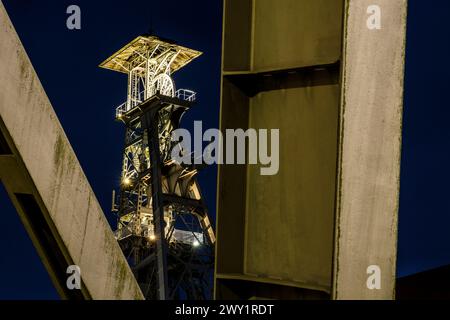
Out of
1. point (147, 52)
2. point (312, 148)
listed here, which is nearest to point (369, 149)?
point (312, 148)

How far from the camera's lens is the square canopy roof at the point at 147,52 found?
34188 mm

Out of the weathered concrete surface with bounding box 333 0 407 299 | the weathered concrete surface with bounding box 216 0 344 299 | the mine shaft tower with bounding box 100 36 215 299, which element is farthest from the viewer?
the mine shaft tower with bounding box 100 36 215 299

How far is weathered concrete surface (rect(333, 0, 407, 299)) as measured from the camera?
12.8 feet

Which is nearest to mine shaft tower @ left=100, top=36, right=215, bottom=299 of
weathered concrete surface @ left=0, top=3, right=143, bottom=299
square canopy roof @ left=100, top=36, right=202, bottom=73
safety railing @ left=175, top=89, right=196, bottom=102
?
safety railing @ left=175, top=89, right=196, bottom=102

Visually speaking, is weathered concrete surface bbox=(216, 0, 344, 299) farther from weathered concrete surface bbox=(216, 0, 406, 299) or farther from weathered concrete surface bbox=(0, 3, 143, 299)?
weathered concrete surface bbox=(0, 3, 143, 299)

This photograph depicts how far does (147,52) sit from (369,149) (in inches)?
1247

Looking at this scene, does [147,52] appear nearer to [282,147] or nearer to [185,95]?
[185,95]

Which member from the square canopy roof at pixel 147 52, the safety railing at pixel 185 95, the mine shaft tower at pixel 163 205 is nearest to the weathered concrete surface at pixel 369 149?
the mine shaft tower at pixel 163 205

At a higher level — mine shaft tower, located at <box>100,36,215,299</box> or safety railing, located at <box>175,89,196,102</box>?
safety railing, located at <box>175,89,196,102</box>

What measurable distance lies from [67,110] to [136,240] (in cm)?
8682

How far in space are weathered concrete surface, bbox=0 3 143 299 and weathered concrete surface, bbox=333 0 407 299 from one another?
5.78 ft

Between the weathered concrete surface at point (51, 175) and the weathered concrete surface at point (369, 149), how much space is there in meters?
1.76

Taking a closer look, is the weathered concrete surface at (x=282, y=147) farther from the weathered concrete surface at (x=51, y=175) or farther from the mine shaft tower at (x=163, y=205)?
the mine shaft tower at (x=163, y=205)

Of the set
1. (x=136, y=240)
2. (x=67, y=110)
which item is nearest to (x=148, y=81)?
(x=136, y=240)
